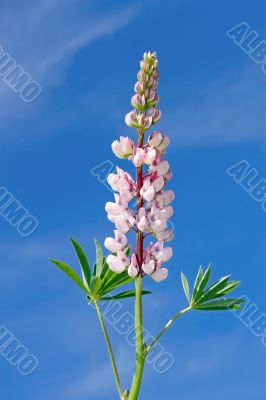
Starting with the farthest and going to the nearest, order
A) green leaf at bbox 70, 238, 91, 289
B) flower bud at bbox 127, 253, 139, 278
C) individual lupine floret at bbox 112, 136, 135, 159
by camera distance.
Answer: green leaf at bbox 70, 238, 91, 289, individual lupine floret at bbox 112, 136, 135, 159, flower bud at bbox 127, 253, 139, 278

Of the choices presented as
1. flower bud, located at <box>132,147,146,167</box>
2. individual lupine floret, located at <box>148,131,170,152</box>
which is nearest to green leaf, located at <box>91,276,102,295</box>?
flower bud, located at <box>132,147,146,167</box>

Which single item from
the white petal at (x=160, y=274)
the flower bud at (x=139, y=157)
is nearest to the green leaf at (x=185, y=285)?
the white petal at (x=160, y=274)

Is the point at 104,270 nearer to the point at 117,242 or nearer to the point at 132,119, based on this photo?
the point at 117,242

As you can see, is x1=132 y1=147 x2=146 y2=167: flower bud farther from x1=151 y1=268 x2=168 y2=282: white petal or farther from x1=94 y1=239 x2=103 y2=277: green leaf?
x1=94 y1=239 x2=103 y2=277: green leaf

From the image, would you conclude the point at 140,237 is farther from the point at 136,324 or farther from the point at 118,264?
the point at 136,324

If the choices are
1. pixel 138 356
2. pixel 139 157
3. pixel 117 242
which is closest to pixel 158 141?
pixel 139 157

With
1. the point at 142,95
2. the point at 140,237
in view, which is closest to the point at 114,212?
the point at 140,237

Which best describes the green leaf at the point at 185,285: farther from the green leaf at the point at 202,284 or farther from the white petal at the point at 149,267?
the white petal at the point at 149,267
